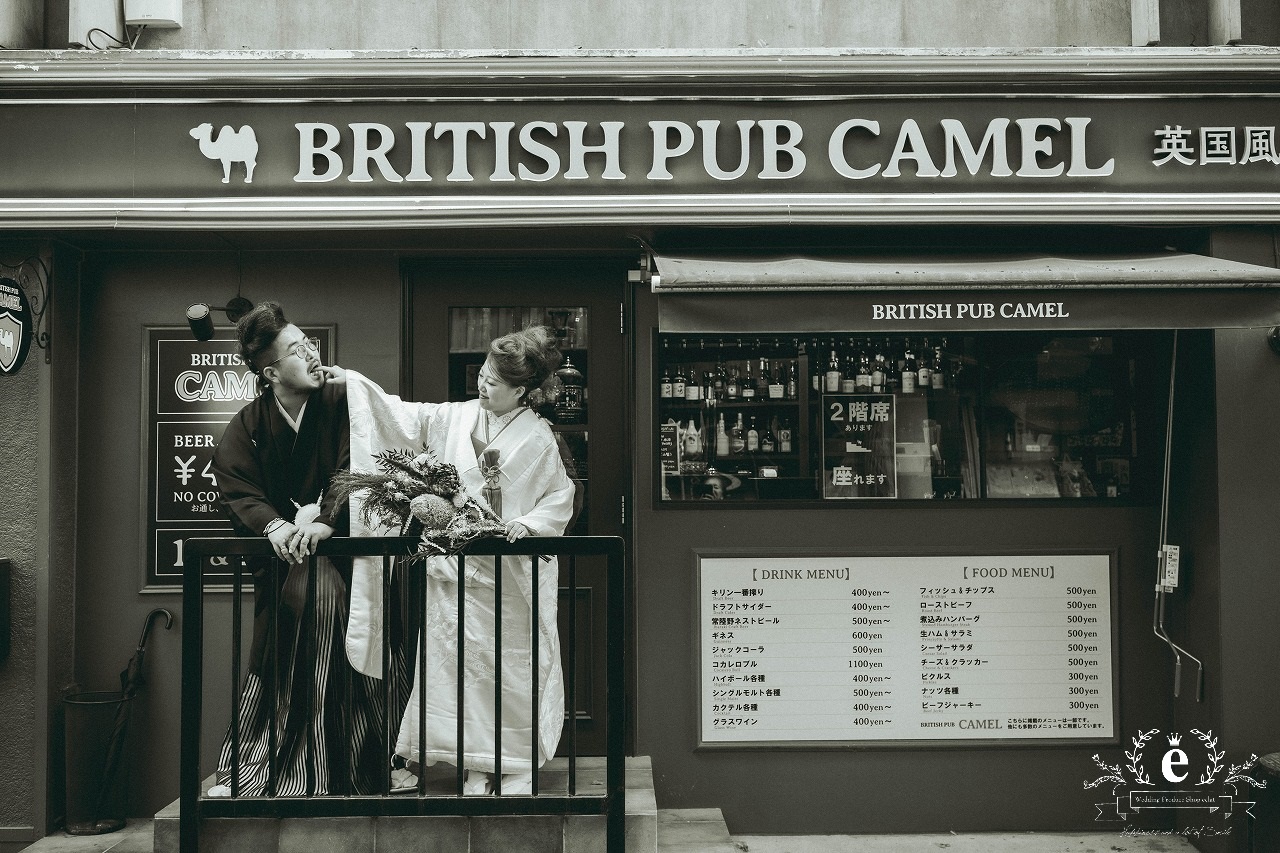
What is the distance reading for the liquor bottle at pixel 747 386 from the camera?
512 centimetres

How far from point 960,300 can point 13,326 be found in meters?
4.52

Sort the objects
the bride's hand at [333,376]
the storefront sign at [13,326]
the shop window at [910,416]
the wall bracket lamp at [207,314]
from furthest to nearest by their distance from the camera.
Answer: the shop window at [910,416] < the storefront sign at [13,326] < the wall bracket lamp at [207,314] < the bride's hand at [333,376]

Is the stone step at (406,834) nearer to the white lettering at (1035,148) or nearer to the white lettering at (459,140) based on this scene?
the white lettering at (459,140)

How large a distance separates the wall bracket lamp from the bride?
3.44 ft

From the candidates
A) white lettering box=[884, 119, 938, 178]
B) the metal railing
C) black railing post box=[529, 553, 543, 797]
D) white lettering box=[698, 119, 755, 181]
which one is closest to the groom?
the metal railing

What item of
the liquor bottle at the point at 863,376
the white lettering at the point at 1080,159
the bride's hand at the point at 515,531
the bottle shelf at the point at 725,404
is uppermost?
the white lettering at the point at 1080,159

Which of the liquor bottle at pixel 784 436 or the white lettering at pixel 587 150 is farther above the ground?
the white lettering at pixel 587 150

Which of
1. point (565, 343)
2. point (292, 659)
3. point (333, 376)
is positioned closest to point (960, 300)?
point (565, 343)

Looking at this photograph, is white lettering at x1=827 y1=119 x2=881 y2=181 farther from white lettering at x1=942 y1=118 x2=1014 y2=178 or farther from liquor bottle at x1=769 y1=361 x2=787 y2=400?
liquor bottle at x1=769 y1=361 x2=787 y2=400

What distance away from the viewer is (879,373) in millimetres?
5141

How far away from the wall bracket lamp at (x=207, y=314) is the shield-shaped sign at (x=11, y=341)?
757 millimetres

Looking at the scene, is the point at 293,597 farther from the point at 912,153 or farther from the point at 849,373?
the point at 912,153

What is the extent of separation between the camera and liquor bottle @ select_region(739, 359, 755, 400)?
16.8 feet

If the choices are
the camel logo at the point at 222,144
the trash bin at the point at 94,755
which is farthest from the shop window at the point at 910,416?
the trash bin at the point at 94,755
